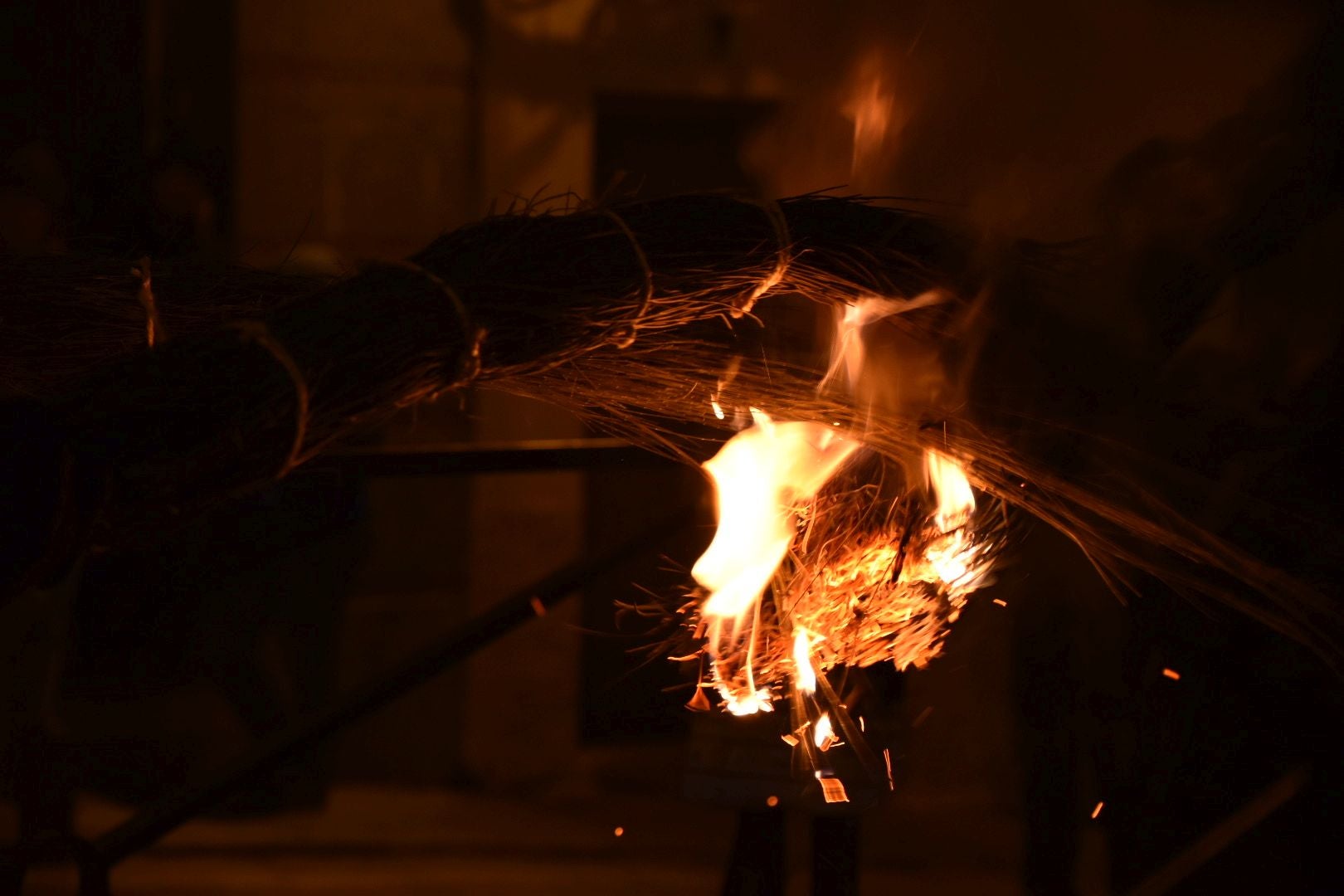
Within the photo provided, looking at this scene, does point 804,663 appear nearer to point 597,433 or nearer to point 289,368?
point 289,368

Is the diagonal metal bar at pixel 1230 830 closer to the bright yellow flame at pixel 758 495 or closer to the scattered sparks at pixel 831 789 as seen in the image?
the scattered sparks at pixel 831 789

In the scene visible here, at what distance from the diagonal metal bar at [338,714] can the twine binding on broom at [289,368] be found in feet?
2.27

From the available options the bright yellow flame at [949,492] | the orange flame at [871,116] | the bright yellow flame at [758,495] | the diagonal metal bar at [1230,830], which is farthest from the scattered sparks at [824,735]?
the orange flame at [871,116]

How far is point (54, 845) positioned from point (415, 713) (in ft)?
10.7

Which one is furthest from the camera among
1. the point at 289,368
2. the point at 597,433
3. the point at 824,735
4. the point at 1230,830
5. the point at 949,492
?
the point at 597,433

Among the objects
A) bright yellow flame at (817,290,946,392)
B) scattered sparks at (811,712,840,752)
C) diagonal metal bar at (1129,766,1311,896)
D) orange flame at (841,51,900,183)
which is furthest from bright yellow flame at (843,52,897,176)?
diagonal metal bar at (1129,766,1311,896)

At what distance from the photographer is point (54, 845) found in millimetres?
1972

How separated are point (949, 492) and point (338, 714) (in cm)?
102

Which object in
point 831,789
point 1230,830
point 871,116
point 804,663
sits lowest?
point 1230,830

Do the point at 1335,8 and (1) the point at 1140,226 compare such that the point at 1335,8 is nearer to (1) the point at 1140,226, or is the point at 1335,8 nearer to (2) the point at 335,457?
(1) the point at 1140,226

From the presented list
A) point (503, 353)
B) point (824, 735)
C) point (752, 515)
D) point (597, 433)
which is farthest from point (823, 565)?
point (597, 433)

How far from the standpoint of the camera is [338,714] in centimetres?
206

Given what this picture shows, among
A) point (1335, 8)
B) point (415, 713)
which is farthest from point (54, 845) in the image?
point (415, 713)

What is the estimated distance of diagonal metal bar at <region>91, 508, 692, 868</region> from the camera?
205 centimetres
